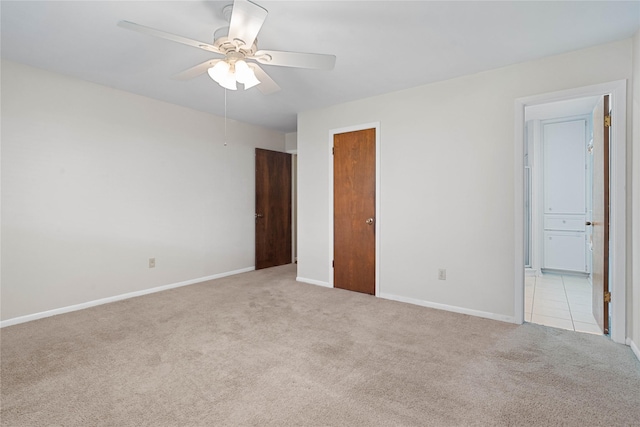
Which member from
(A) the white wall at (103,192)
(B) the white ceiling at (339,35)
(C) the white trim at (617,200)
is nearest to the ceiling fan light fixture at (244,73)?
(B) the white ceiling at (339,35)

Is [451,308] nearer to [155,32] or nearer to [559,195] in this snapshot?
[559,195]

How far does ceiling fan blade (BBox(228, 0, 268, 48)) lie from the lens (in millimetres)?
1577

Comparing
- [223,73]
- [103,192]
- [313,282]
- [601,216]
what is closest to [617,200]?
[601,216]

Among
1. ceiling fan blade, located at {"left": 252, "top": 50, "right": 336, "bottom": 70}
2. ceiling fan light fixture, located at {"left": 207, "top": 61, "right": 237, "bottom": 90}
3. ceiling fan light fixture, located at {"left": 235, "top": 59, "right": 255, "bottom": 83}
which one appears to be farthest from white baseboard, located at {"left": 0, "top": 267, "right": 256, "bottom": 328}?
ceiling fan blade, located at {"left": 252, "top": 50, "right": 336, "bottom": 70}

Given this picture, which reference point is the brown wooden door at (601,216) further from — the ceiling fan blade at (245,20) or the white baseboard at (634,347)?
the ceiling fan blade at (245,20)

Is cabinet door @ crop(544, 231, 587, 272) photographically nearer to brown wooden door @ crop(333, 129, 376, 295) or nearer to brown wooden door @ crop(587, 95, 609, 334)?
brown wooden door @ crop(587, 95, 609, 334)

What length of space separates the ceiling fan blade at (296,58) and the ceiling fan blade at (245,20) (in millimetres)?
116

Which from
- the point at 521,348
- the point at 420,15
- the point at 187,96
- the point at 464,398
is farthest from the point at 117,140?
the point at 521,348

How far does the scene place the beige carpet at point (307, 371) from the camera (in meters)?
1.67

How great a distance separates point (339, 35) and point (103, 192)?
3.02 meters

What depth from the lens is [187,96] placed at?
384 cm

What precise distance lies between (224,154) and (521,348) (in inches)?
170

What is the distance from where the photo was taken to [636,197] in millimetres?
2348

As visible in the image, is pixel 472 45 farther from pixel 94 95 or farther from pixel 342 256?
pixel 94 95
